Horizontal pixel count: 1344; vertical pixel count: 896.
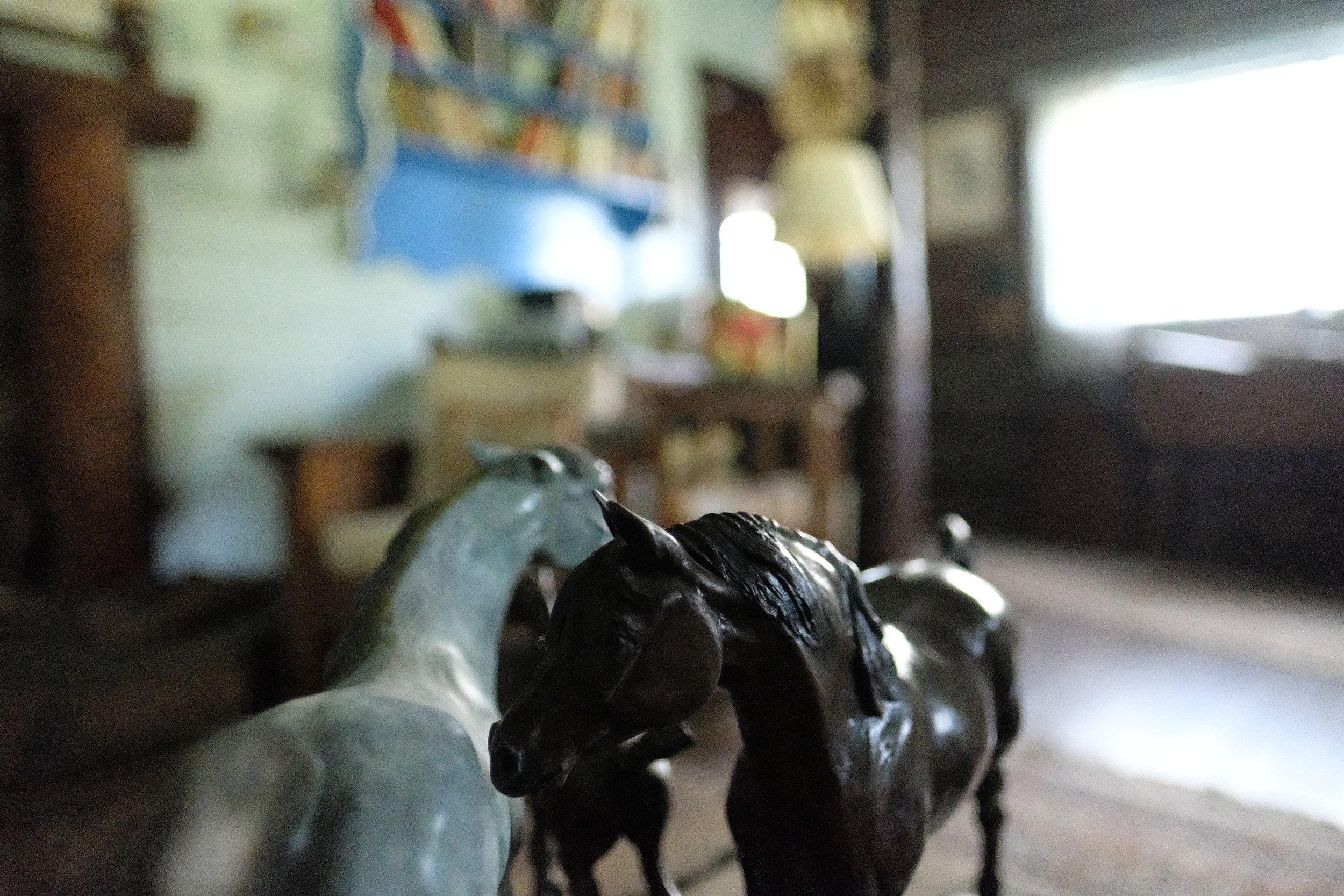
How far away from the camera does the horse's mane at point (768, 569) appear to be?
57 centimetres

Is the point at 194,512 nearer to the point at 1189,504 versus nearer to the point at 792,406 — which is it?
the point at 792,406

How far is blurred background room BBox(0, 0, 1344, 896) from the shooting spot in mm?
1693

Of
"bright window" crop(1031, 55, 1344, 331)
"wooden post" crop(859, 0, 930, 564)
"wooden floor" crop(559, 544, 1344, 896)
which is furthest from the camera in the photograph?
"bright window" crop(1031, 55, 1344, 331)

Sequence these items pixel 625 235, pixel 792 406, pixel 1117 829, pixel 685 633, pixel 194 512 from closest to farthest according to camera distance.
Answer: pixel 685 633
pixel 1117 829
pixel 792 406
pixel 194 512
pixel 625 235

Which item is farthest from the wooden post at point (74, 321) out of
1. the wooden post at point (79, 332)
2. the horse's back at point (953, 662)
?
the horse's back at point (953, 662)

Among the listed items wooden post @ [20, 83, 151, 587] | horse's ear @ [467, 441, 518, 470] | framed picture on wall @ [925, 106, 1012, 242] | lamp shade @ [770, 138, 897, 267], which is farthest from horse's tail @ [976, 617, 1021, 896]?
framed picture on wall @ [925, 106, 1012, 242]

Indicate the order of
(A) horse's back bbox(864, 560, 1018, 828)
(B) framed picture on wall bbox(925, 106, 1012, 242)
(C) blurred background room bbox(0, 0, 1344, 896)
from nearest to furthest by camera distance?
(A) horse's back bbox(864, 560, 1018, 828) → (C) blurred background room bbox(0, 0, 1344, 896) → (B) framed picture on wall bbox(925, 106, 1012, 242)

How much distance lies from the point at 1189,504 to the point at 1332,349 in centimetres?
87

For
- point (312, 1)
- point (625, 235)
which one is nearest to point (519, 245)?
point (625, 235)

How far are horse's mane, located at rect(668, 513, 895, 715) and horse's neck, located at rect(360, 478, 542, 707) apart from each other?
0.97 ft

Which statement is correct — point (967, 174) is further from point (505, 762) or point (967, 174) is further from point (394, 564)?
point (505, 762)

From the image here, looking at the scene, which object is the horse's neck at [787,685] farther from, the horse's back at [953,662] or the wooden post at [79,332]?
the wooden post at [79,332]

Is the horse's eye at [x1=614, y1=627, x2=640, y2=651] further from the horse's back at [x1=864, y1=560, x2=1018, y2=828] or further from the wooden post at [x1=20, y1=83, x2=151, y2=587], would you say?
the wooden post at [x1=20, y1=83, x2=151, y2=587]

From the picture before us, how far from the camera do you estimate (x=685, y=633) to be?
1.69 ft
